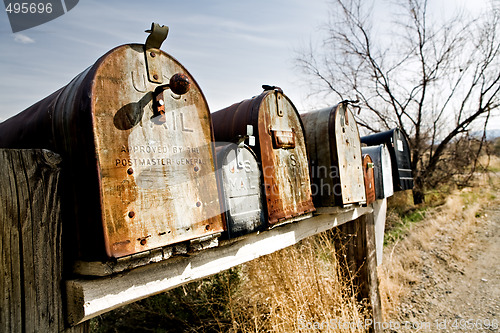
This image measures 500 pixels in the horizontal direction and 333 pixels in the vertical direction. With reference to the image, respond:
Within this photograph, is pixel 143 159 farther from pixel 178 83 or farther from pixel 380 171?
pixel 380 171

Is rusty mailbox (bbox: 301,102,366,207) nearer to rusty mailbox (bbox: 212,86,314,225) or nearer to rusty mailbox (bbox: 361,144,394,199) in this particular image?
rusty mailbox (bbox: 212,86,314,225)

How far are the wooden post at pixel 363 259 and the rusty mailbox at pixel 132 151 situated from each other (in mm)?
2015

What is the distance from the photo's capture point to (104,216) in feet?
2.72

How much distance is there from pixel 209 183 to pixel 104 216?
0.37 m

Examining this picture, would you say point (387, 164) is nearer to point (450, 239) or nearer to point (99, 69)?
point (99, 69)

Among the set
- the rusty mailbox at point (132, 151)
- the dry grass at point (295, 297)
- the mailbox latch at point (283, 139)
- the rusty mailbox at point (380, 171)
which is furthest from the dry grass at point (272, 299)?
the rusty mailbox at point (132, 151)

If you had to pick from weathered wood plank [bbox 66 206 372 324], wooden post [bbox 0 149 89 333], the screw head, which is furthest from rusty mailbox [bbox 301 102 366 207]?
wooden post [bbox 0 149 89 333]

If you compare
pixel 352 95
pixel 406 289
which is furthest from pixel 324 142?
pixel 352 95

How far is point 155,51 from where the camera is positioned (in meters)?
1.01

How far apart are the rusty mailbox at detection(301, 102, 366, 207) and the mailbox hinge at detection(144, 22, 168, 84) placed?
113cm

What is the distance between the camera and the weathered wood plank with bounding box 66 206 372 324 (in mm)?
871

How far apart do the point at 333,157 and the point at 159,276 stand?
1.20 m

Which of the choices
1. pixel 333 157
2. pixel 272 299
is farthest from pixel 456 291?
pixel 333 157

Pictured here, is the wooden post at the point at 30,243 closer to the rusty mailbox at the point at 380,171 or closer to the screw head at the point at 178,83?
the screw head at the point at 178,83
